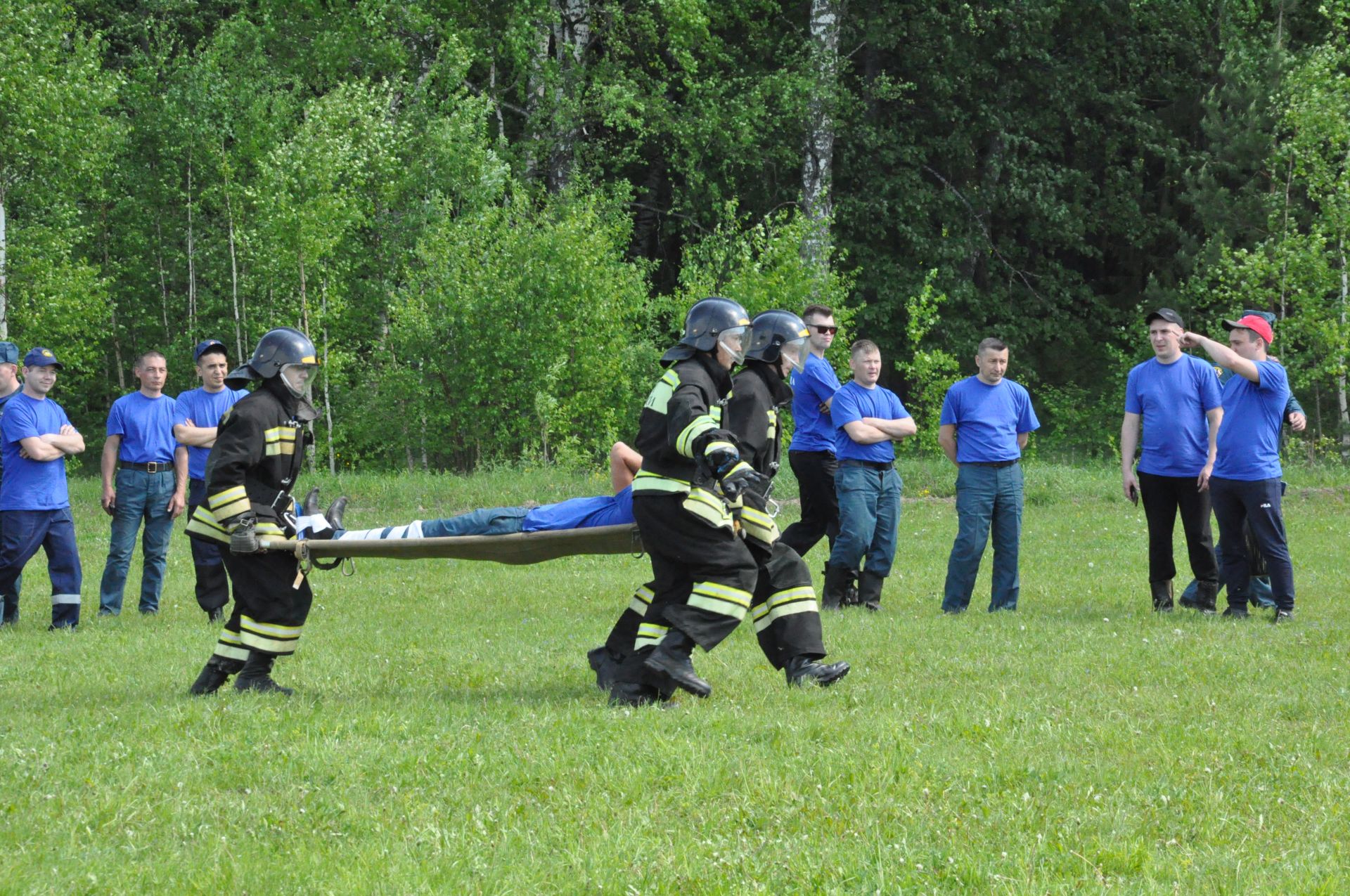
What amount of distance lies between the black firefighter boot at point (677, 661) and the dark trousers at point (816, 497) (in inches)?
175

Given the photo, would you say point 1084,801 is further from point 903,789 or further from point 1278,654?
point 1278,654

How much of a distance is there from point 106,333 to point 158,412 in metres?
20.3

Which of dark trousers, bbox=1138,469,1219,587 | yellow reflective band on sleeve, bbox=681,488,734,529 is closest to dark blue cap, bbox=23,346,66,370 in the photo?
yellow reflective band on sleeve, bbox=681,488,734,529

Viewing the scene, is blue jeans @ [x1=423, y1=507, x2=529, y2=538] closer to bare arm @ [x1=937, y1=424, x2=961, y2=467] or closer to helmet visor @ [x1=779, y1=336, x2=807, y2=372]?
→ helmet visor @ [x1=779, y1=336, x2=807, y2=372]

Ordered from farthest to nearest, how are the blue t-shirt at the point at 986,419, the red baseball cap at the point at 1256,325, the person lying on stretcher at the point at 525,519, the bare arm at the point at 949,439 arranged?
the bare arm at the point at 949,439, the blue t-shirt at the point at 986,419, the red baseball cap at the point at 1256,325, the person lying on stretcher at the point at 525,519

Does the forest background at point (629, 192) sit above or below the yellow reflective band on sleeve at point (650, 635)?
above

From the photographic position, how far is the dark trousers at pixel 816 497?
1169 centimetres

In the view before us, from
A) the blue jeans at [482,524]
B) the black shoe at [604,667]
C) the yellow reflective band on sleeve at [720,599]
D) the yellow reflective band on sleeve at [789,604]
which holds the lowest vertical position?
the black shoe at [604,667]

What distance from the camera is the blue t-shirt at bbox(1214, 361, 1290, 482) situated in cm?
1044

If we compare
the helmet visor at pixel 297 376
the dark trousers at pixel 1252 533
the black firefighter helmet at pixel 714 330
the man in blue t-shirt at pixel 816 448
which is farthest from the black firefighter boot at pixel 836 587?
the helmet visor at pixel 297 376

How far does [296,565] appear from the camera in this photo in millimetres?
7715

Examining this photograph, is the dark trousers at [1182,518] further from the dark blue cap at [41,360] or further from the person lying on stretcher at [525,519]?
the dark blue cap at [41,360]

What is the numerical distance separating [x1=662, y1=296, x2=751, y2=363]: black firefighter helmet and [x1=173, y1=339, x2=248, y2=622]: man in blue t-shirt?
4834mm

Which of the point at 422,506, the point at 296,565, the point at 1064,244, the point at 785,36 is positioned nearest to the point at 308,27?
the point at 785,36
